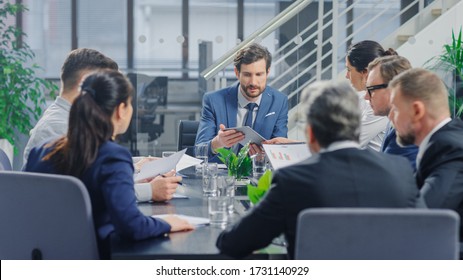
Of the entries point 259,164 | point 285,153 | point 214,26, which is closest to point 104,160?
point 285,153

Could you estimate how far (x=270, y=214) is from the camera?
2.17 metres

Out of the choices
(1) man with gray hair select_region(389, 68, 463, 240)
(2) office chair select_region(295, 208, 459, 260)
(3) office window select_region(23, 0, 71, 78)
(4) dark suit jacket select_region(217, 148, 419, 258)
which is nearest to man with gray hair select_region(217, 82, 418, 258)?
(4) dark suit jacket select_region(217, 148, 419, 258)

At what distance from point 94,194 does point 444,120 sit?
1.24 meters

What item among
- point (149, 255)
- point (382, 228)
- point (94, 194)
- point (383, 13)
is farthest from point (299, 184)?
point (383, 13)

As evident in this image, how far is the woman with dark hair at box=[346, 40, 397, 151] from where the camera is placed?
13.5ft

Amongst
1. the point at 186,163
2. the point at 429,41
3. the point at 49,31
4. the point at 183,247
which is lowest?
the point at 183,247

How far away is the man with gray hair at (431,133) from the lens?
105 inches

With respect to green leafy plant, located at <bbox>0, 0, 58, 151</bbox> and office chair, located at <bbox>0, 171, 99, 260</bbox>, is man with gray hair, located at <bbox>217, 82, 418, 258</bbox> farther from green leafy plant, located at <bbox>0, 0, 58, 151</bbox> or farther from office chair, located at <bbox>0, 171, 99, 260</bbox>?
green leafy plant, located at <bbox>0, 0, 58, 151</bbox>

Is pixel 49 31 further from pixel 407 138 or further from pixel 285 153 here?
pixel 407 138

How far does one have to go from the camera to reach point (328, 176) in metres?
2.12

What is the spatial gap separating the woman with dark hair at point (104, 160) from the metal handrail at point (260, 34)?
360 cm

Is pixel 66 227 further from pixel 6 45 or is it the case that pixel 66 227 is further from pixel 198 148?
pixel 6 45

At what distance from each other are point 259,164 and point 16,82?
3341 mm

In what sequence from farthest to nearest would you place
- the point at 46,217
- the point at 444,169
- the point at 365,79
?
the point at 365,79 → the point at 444,169 → the point at 46,217
